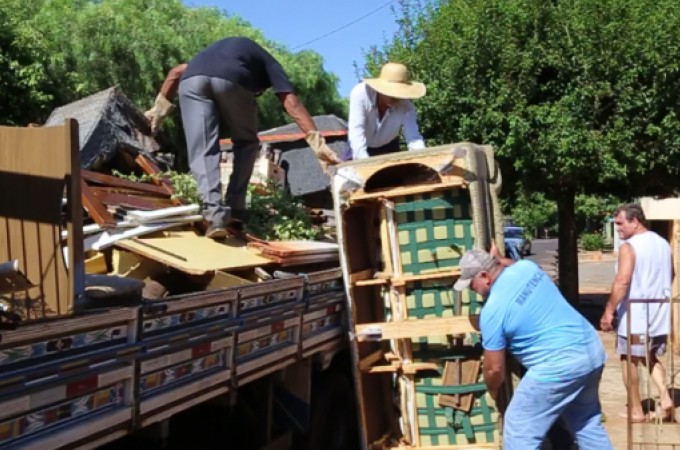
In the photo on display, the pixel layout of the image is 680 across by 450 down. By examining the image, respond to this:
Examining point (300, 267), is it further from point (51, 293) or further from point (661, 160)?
point (661, 160)

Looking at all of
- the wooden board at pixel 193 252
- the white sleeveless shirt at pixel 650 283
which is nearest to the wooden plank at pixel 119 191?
the wooden board at pixel 193 252

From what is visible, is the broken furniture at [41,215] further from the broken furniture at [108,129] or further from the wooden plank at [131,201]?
the broken furniture at [108,129]

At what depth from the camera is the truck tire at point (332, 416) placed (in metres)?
5.81

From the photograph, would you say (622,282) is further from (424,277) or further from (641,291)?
(424,277)

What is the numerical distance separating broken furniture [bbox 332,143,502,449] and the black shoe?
0.79 meters

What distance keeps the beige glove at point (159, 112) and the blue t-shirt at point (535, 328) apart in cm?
330

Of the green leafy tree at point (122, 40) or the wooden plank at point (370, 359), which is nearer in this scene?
the wooden plank at point (370, 359)

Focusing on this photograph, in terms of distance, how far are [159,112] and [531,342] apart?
370cm

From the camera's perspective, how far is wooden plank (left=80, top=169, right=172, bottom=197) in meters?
5.72

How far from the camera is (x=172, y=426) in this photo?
14.0 ft

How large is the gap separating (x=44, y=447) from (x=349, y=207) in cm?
333

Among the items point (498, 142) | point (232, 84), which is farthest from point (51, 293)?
point (498, 142)

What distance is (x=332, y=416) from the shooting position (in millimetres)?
6125

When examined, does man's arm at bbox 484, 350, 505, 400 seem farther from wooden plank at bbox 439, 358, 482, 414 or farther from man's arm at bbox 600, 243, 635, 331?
man's arm at bbox 600, 243, 635, 331
